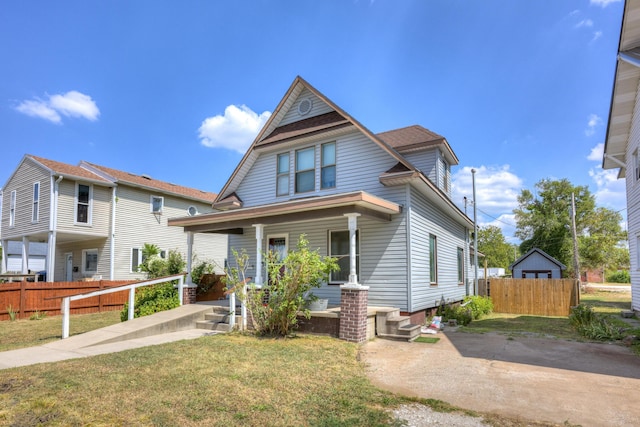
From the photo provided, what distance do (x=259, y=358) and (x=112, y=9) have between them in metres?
12.2

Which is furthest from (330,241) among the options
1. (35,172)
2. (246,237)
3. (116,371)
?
(35,172)

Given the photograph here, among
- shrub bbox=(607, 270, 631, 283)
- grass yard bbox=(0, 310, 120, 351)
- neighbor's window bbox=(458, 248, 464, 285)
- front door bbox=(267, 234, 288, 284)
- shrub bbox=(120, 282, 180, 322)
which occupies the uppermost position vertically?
front door bbox=(267, 234, 288, 284)

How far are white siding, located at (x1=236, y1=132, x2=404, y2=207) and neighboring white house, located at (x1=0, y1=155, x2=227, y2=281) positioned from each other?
9.89m

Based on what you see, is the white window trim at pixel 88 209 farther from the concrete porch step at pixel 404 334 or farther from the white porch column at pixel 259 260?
the concrete porch step at pixel 404 334

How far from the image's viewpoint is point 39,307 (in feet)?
43.8

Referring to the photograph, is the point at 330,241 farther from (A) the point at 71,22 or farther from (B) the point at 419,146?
(A) the point at 71,22

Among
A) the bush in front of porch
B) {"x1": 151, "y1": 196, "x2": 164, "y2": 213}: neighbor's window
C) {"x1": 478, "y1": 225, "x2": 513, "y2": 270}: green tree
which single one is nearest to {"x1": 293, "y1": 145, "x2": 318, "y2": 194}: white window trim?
the bush in front of porch

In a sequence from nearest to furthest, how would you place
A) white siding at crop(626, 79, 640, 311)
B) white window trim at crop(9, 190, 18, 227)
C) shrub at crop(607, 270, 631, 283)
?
white siding at crop(626, 79, 640, 311)
white window trim at crop(9, 190, 18, 227)
shrub at crop(607, 270, 631, 283)

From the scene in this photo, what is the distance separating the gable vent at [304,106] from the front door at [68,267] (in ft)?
55.9

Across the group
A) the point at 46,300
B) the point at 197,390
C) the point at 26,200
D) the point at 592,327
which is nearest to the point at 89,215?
the point at 26,200

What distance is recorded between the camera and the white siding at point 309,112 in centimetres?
1190

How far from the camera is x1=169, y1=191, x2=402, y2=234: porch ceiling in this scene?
8477 millimetres

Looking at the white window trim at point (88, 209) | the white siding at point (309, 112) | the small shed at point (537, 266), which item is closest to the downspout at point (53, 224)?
the white window trim at point (88, 209)

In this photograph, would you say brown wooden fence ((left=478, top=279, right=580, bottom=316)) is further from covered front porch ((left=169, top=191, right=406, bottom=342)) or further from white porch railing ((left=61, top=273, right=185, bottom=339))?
white porch railing ((left=61, top=273, right=185, bottom=339))
